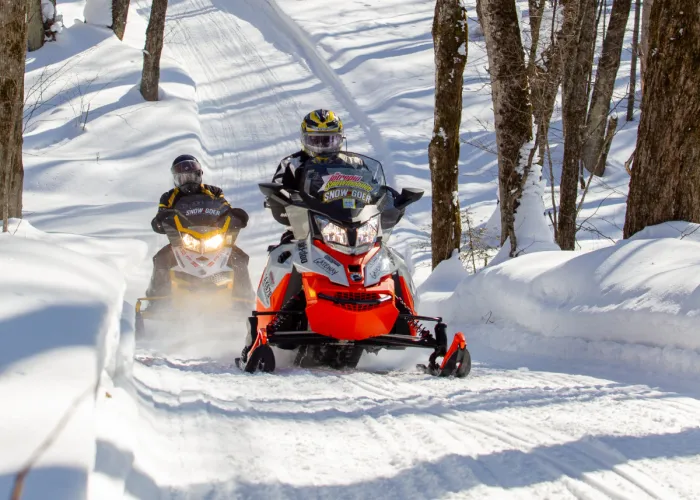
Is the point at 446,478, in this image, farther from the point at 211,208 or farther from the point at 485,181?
the point at 485,181

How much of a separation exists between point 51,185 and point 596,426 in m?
13.2

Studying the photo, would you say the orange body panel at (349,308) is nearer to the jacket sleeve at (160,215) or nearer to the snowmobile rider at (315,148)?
the snowmobile rider at (315,148)

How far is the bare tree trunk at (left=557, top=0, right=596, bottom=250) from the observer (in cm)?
1180

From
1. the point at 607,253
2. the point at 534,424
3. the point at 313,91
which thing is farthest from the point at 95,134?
the point at 534,424

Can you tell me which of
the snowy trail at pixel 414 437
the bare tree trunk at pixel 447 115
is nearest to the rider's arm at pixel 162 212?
the snowy trail at pixel 414 437

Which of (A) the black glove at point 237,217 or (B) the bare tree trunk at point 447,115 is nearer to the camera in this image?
(A) the black glove at point 237,217

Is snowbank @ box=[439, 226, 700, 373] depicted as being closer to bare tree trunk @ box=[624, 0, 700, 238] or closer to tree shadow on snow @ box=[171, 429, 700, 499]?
bare tree trunk @ box=[624, 0, 700, 238]

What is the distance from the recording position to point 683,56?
6910mm

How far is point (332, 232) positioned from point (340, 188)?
1.27 ft

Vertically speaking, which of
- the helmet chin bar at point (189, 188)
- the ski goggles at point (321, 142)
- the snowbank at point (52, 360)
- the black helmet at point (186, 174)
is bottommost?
the helmet chin bar at point (189, 188)

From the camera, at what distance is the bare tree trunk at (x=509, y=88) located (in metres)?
10.1

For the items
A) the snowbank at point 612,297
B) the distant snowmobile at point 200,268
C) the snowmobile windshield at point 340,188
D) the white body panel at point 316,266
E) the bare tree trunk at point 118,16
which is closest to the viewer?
the snowbank at point 612,297

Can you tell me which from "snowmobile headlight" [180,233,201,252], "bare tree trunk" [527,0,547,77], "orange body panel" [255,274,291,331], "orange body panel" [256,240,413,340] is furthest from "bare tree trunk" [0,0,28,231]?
"bare tree trunk" [527,0,547,77]

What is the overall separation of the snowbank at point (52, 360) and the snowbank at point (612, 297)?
3.38m
